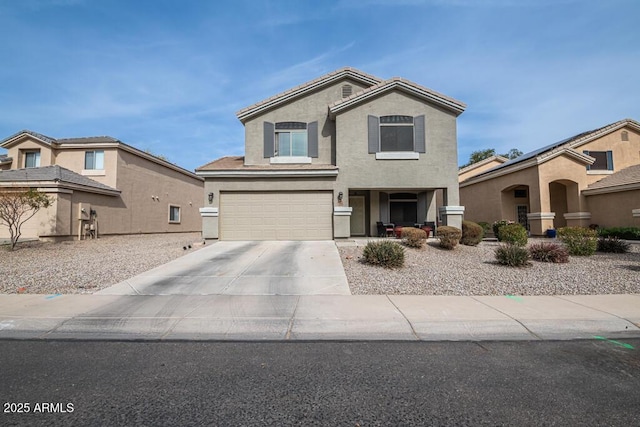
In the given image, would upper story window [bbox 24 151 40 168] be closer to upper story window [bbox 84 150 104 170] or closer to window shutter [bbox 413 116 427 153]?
upper story window [bbox 84 150 104 170]

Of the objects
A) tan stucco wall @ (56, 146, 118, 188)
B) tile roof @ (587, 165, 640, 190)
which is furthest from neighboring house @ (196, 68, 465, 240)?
tile roof @ (587, 165, 640, 190)

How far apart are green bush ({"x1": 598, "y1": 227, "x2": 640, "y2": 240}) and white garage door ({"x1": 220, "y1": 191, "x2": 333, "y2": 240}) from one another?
43.2 feet

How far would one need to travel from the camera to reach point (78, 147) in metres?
19.5

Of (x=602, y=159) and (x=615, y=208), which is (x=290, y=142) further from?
(x=602, y=159)

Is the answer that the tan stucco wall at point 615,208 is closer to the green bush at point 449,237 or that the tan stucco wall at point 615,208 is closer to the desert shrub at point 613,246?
the desert shrub at point 613,246

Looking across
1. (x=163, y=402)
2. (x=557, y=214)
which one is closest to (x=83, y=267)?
(x=163, y=402)

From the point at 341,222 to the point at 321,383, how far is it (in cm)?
1093

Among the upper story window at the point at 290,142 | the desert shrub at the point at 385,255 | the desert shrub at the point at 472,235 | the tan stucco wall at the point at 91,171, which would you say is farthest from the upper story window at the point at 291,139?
the tan stucco wall at the point at 91,171

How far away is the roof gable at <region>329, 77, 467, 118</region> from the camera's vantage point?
47.4ft

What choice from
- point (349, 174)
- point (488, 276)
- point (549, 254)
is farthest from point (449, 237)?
point (349, 174)

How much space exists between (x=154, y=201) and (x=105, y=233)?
4.71m

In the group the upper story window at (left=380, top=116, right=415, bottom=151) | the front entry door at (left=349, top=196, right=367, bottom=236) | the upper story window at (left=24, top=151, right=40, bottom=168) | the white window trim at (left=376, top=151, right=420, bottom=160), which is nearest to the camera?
the white window trim at (left=376, top=151, right=420, bottom=160)

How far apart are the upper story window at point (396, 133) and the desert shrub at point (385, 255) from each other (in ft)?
21.6

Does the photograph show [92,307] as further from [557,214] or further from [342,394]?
[557,214]
